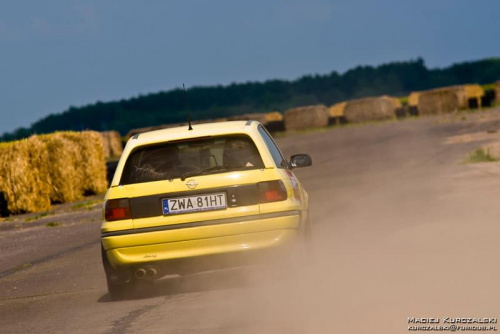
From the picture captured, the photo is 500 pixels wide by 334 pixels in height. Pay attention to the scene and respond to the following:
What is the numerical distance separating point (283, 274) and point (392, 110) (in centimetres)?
7435

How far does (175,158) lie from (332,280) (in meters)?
1.81

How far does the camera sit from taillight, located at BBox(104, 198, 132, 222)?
1001 cm

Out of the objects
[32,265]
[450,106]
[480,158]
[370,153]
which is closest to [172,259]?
[32,265]

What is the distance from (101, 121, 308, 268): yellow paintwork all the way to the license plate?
0.04m

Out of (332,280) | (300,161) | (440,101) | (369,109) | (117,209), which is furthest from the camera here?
(369,109)

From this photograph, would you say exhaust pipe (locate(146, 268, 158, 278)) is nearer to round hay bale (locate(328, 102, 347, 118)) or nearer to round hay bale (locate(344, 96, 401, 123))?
round hay bale (locate(344, 96, 401, 123))

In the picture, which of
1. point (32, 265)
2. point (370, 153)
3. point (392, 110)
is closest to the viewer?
point (32, 265)

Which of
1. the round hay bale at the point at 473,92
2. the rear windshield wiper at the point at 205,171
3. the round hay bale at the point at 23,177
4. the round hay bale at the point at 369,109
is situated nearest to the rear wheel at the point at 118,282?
the rear windshield wiper at the point at 205,171

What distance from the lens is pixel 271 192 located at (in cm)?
992

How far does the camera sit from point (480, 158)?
22234mm

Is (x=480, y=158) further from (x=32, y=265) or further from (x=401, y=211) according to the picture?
(x=32, y=265)

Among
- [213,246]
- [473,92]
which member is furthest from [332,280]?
[473,92]

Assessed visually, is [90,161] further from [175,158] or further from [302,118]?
[302,118]

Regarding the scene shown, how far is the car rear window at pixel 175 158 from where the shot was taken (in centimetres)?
1022
